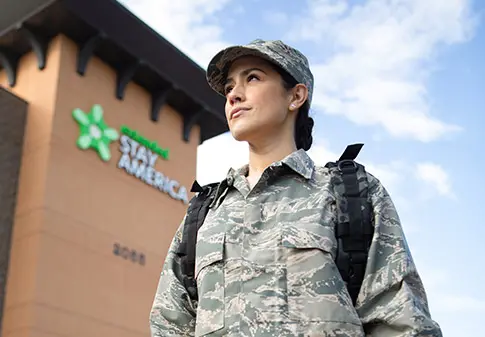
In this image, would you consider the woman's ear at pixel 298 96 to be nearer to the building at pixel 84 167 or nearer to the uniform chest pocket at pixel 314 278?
the uniform chest pocket at pixel 314 278

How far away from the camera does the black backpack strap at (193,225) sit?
2.58 m

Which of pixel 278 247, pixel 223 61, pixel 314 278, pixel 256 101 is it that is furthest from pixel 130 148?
pixel 314 278

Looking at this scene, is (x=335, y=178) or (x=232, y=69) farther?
(x=232, y=69)

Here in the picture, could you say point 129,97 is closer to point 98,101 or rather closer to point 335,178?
point 98,101

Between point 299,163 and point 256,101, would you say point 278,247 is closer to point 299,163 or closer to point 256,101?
point 299,163

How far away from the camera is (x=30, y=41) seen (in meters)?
14.7

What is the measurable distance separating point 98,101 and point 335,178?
13.1 metres

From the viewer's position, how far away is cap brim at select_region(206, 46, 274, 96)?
2.62 m

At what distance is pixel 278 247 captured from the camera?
2.31 meters

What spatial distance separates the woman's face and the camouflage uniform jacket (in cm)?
15

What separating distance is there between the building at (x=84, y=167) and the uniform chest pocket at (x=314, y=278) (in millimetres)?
10702

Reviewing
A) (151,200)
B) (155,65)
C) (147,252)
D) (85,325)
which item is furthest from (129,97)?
(85,325)

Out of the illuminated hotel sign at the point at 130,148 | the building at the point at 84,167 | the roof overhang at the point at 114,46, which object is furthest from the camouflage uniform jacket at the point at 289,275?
the illuminated hotel sign at the point at 130,148

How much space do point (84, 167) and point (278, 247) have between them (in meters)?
12.3
